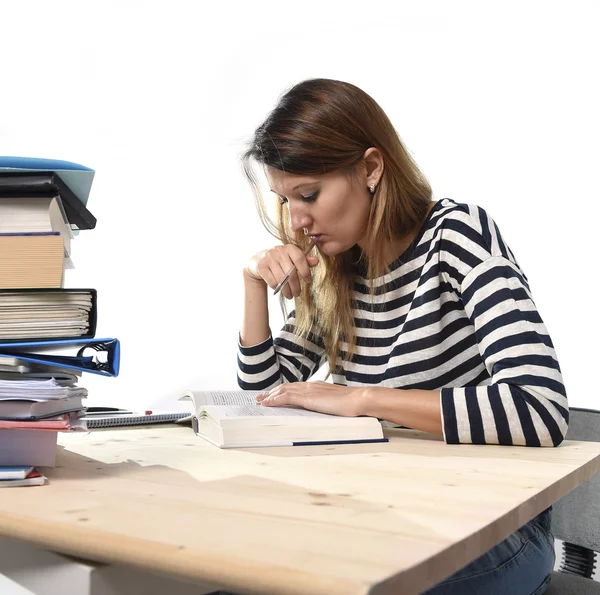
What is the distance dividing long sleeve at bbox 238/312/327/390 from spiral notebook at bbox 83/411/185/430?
0.27m

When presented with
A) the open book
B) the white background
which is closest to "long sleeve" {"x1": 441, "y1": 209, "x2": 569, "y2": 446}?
the open book

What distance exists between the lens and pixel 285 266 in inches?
60.2

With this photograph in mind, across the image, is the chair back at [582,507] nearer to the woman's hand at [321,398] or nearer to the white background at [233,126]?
the woman's hand at [321,398]

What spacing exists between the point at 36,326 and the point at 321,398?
0.54 meters

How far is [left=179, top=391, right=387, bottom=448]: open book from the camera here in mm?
1001

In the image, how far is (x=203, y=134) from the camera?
324cm

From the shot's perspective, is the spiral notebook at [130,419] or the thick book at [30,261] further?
the spiral notebook at [130,419]

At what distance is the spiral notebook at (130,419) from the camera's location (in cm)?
127

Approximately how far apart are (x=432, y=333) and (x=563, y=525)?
404mm

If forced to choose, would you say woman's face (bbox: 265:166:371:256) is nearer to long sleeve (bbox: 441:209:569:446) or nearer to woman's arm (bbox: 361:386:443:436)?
long sleeve (bbox: 441:209:569:446)

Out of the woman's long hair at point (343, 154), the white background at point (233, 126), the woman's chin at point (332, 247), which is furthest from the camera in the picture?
the white background at point (233, 126)

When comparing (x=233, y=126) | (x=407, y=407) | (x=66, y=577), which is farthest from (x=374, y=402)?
(x=233, y=126)

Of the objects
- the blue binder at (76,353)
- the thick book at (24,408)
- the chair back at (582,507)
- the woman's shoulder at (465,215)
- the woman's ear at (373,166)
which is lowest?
the chair back at (582,507)

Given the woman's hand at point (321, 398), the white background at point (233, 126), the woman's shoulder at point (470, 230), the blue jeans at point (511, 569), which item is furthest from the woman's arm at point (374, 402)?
the white background at point (233, 126)
